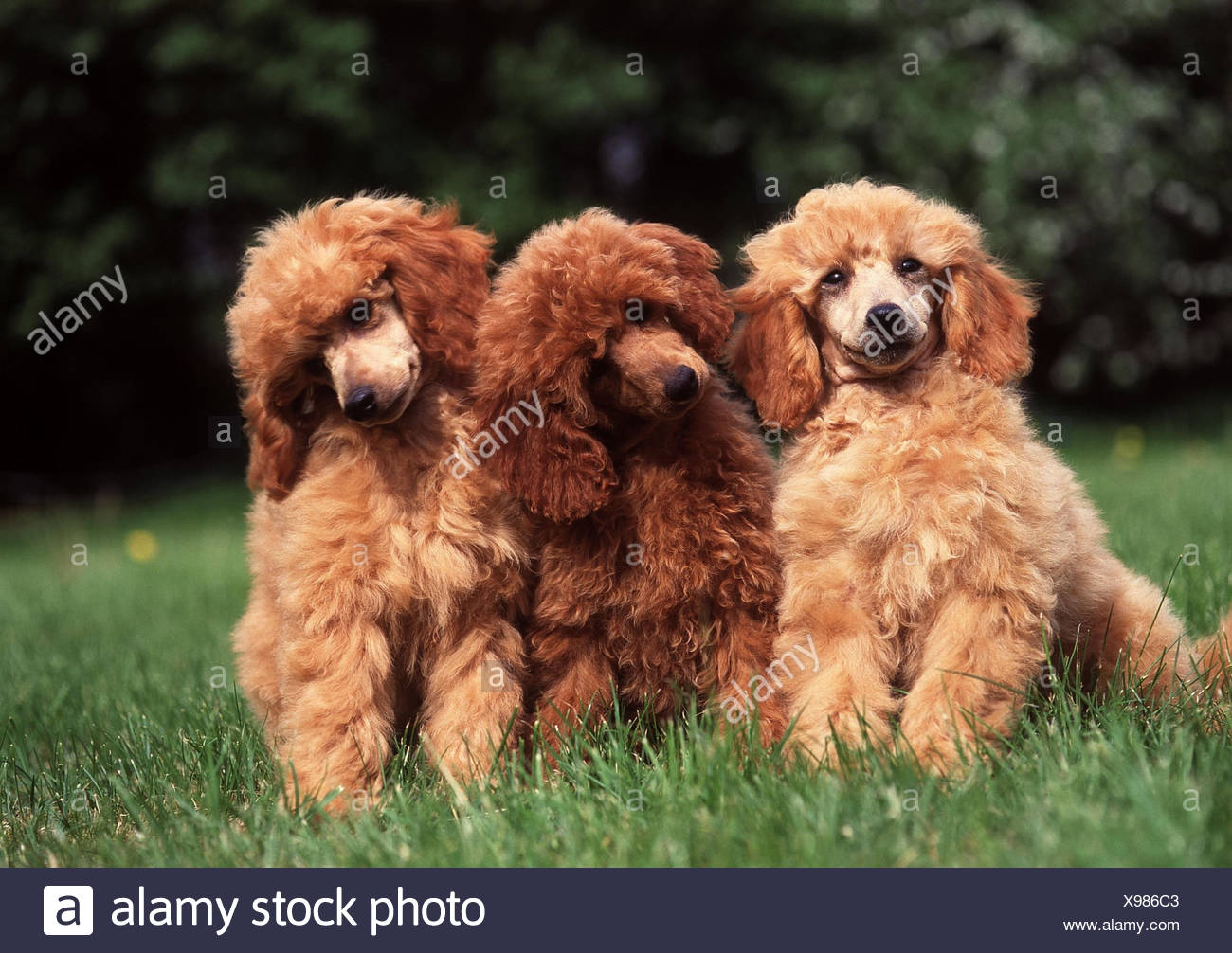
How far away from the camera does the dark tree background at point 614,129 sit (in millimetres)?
11883

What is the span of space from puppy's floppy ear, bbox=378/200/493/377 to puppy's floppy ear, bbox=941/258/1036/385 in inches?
49.7

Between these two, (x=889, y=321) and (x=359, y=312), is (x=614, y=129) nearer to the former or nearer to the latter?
(x=359, y=312)

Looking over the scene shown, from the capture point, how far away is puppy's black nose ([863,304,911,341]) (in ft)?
10.5

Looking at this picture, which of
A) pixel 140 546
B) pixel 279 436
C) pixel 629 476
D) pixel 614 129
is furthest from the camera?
pixel 614 129

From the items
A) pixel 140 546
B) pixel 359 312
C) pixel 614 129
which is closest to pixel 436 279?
pixel 359 312

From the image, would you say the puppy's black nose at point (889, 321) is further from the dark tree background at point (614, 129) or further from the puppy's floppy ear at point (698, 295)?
the dark tree background at point (614, 129)

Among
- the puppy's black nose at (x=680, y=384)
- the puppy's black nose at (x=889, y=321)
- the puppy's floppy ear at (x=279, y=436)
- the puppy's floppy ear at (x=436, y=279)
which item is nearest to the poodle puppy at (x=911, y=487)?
the puppy's black nose at (x=889, y=321)

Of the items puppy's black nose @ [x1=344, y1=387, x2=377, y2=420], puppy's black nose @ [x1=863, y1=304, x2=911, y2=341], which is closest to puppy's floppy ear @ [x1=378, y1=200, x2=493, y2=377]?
puppy's black nose @ [x1=344, y1=387, x2=377, y2=420]

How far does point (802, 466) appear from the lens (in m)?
3.39

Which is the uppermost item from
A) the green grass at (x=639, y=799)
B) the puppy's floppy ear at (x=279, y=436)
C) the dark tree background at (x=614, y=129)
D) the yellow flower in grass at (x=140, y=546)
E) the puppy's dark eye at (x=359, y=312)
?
the dark tree background at (x=614, y=129)

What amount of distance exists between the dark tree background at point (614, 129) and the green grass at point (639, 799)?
7.82 m

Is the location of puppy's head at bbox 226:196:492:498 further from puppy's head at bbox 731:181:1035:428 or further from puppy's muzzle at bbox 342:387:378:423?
puppy's head at bbox 731:181:1035:428

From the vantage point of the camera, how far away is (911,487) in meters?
3.18

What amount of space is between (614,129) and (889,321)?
10016mm
